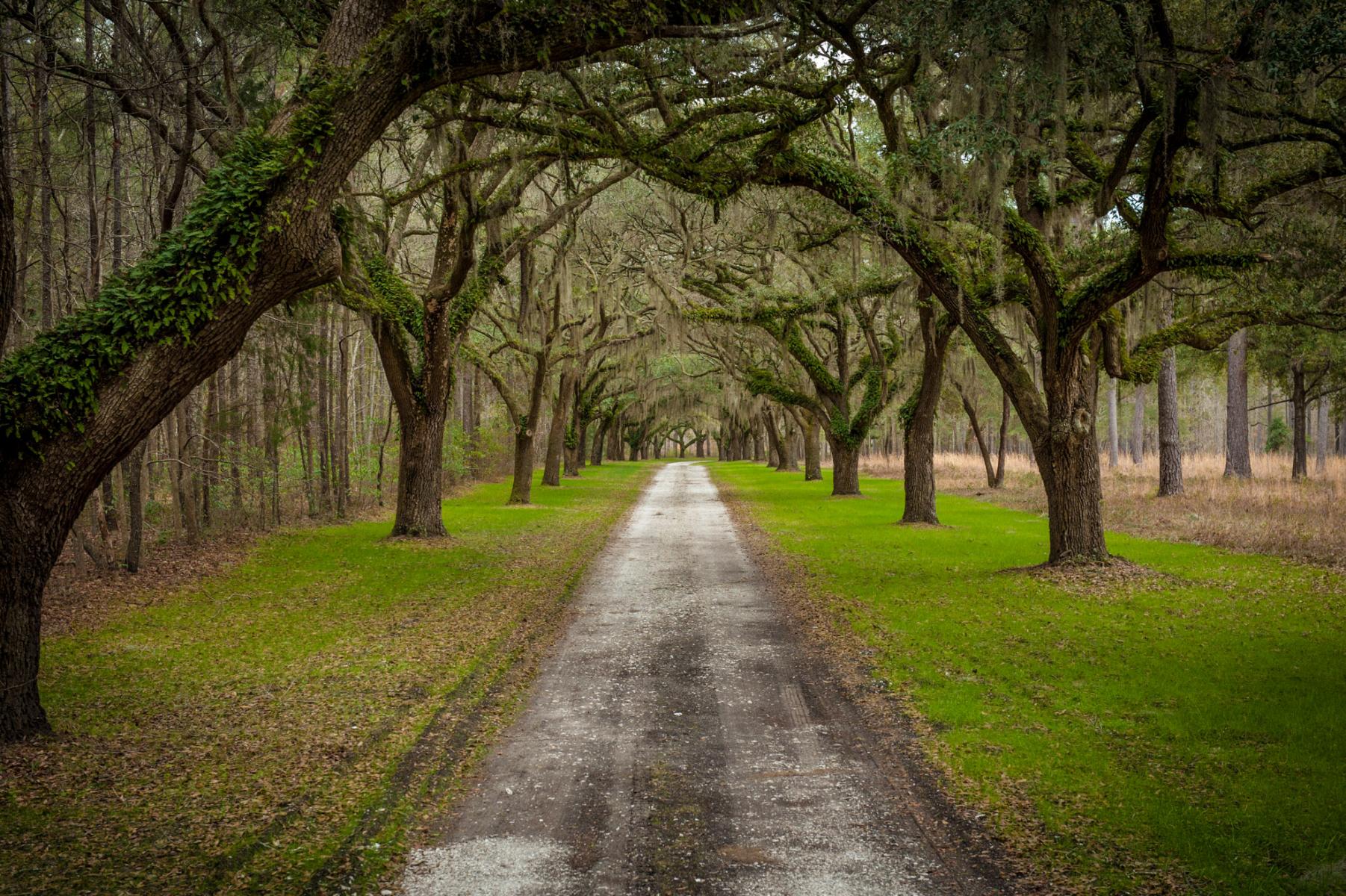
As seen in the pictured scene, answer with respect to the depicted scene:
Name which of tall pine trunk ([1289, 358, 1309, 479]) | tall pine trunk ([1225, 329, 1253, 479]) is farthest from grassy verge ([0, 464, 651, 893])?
tall pine trunk ([1289, 358, 1309, 479])

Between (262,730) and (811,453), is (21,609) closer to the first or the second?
(262,730)

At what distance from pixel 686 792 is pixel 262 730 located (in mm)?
3040

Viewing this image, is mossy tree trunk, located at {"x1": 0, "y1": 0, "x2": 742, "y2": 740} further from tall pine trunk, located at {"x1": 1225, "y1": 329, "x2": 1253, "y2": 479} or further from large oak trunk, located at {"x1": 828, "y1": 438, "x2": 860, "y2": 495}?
tall pine trunk, located at {"x1": 1225, "y1": 329, "x2": 1253, "y2": 479}

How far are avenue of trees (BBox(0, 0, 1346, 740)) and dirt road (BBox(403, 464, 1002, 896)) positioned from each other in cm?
339

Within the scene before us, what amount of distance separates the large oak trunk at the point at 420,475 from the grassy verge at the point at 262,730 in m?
4.49

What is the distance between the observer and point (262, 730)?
236 inches

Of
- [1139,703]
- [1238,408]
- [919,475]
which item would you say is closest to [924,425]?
[919,475]

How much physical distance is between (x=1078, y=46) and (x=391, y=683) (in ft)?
27.0

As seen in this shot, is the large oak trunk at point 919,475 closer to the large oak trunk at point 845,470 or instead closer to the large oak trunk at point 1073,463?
the large oak trunk at point 1073,463

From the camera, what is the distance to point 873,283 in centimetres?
1939

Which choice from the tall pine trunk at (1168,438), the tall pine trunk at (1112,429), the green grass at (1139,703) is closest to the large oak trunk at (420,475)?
the green grass at (1139,703)

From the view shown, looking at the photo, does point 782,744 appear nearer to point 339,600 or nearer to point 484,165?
point 339,600

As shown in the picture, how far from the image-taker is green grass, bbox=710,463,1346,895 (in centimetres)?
423

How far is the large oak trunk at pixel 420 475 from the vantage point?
16.8 meters
